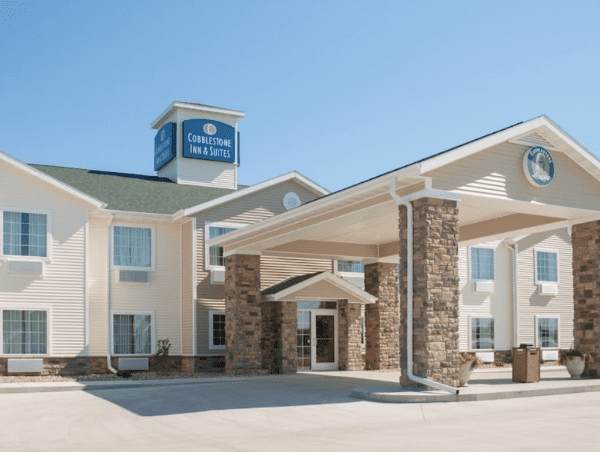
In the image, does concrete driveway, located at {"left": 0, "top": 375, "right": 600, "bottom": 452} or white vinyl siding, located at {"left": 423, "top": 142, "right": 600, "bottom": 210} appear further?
white vinyl siding, located at {"left": 423, "top": 142, "right": 600, "bottom": 210}

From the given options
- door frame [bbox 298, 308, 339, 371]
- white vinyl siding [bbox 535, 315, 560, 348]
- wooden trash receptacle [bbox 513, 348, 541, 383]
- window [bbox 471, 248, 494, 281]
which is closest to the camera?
wooden trash receptacle [bbox 513, 348, 541, 383]

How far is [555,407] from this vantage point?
1252cm

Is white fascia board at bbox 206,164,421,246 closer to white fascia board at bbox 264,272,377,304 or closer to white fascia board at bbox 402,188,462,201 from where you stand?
white fascia board at bbox 402,188,462,201

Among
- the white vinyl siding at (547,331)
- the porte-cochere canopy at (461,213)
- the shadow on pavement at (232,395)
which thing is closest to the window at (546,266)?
the white vinyl siding at (547,331)

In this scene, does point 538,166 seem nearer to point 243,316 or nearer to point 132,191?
point 243,316

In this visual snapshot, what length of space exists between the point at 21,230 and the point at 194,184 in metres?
10.6

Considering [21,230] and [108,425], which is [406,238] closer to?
[108,425]

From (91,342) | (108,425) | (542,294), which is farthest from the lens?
(542,294)

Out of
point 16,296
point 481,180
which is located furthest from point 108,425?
point 16,296

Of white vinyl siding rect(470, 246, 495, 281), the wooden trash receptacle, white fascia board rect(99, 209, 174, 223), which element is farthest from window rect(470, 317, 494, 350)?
white fascia board rect(99, 209, 174, 223)

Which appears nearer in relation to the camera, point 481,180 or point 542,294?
point 481,180

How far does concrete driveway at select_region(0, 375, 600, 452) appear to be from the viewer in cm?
889

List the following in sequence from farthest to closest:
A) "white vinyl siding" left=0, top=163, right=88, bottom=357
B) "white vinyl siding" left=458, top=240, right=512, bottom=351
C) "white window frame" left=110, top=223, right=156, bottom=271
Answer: "white vinyl siding" left=458, top=240, right=512, bottom=351, "white window frame" left=110, top=223, right=156, bottom=271, "white vinyl siding" left=0, top=163, right=88, bottom=357

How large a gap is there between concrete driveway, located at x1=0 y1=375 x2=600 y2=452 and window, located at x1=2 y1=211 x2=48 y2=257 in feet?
21.2
